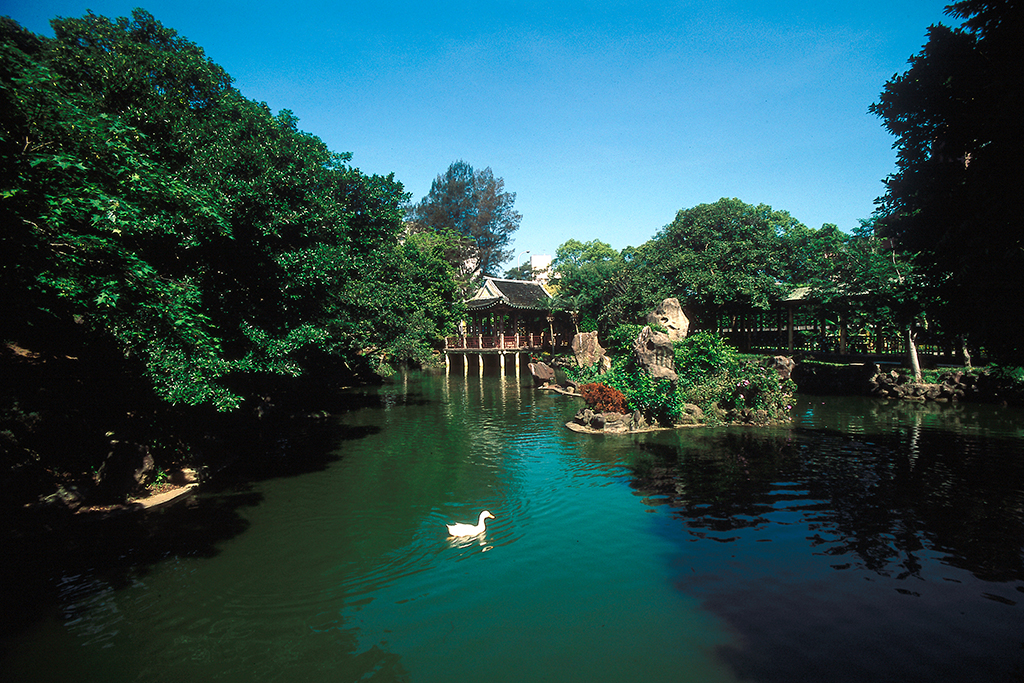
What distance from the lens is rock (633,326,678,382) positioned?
1747 centimetres

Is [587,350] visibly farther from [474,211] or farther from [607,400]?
[474,211]

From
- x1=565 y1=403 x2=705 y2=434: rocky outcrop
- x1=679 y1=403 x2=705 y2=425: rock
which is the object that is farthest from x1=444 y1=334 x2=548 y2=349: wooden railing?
x1=679 y1=403 x2=705 y2=425: rock

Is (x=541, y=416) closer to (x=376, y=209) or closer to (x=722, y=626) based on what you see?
(x=376, y=209)

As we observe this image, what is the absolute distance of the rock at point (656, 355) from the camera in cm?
1747

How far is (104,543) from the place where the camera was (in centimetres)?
809

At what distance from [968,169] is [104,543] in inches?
582

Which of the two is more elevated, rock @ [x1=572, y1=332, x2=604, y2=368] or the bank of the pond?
rock @ [x1=572, y1=332, x2=604, y2=368]

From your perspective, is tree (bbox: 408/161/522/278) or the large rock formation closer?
the large rock formation

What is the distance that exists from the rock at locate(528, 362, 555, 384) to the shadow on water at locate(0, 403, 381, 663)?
17593 millimetres

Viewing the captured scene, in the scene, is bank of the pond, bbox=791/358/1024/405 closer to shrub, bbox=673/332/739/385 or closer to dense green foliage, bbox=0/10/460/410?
shrub, bbox=673/332/739/385

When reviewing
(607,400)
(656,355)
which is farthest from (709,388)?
(607,400)

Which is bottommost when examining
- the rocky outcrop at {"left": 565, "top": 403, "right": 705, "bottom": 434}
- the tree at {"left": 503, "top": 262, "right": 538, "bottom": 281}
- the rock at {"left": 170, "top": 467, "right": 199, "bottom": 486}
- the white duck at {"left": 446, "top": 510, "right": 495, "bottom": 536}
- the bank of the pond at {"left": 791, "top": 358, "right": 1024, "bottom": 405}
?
the white duck at {"left": 446, "top": 510, "right": 495, "bottom": 536}

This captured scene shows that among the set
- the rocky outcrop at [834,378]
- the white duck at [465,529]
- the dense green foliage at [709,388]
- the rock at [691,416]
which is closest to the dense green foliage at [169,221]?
the white duck at [465,529]

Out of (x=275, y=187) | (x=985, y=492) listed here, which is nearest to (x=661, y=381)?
(x=985, y=492)
